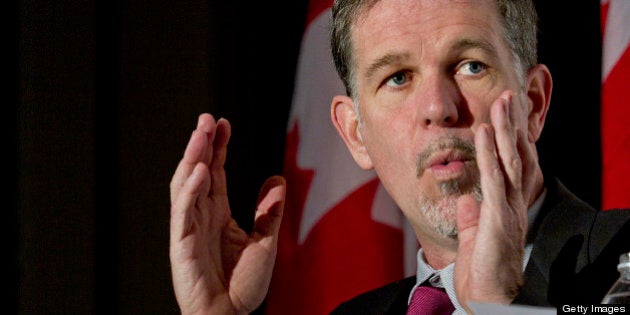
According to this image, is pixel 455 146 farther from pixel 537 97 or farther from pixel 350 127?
pixel 350 127

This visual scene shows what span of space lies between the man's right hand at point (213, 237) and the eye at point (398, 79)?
30 centimetres

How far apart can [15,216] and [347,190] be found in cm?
94

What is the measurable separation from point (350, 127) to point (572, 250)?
26.0 inches

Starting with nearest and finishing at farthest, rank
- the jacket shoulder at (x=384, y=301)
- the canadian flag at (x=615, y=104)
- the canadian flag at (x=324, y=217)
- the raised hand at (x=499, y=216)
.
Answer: the raised hand at (x=499, y=216), the jacket shoulder at (x=384, y=301), the canadian flag at (x=615, y=104), the canadian flag at (x=324, y=217)

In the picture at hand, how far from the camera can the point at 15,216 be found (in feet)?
8.33

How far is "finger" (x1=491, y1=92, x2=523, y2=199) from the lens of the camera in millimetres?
1350

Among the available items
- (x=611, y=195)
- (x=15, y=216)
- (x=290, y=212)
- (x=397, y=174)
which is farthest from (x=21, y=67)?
(x=611, y=195)

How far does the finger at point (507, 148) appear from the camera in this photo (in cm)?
135

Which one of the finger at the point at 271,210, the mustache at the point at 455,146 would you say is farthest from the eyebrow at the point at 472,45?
the finger at the point at 271,210

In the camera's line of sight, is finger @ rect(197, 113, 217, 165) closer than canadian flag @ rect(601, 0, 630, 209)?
Yes

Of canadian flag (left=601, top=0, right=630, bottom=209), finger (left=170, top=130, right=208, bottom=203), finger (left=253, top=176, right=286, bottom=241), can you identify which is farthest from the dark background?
finger (left=170, top=130, right=208, bottom=203)

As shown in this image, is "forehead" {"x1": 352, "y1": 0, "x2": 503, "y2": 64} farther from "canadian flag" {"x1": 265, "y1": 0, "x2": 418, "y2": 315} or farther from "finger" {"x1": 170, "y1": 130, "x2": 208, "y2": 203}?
"canadian flag" {"x1": 265, "y1": 0, "x2": 418, "y2": 315}

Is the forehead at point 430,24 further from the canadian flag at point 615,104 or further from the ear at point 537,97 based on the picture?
the canadian flag at point 615,104

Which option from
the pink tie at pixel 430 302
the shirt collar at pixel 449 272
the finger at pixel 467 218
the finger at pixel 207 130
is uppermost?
the finger at pixel 207 130
